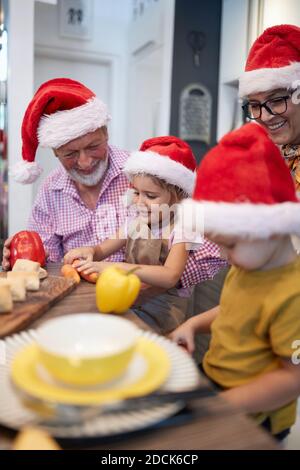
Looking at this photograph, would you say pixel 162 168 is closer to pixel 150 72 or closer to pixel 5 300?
pixel 5 300

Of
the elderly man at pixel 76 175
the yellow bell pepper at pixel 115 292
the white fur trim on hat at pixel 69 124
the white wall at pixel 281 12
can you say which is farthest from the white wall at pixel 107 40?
the yellow bell pepper at pixel 115 292

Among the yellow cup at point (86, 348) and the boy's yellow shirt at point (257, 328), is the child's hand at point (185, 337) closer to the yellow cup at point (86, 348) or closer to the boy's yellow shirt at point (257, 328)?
the boy's yellow shirt at point (257, 328)

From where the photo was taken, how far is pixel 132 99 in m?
4.20

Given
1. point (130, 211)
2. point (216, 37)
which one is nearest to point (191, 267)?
point (130, 211)

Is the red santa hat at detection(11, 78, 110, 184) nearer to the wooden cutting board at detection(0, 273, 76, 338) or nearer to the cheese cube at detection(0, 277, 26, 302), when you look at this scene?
the wooden cutting board at detection(0, 273, 76, 338)

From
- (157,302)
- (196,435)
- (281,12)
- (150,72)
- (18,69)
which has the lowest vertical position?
(157,302)

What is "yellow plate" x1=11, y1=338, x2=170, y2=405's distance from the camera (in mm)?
473

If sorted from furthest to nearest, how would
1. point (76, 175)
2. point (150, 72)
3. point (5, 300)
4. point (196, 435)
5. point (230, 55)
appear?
point (150, 72), point (230, 55), point (76, 175), point (5, 300), point (196, 435)

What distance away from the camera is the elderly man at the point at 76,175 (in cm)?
164

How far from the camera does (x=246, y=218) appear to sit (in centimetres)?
73

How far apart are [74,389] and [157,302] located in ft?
3.27

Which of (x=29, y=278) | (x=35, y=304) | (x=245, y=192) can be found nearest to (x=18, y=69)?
(x=29, y=278)

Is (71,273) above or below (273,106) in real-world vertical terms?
below

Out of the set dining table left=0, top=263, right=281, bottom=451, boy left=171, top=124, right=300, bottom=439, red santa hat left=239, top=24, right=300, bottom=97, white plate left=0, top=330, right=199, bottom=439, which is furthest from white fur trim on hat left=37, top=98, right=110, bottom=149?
dining table left=0, top=263, right=281, bottom=451
